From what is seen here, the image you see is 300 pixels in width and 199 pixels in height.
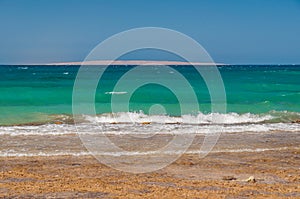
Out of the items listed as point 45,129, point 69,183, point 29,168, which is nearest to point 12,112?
point 45,129

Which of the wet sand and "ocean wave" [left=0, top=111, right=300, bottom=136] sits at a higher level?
the wet sand

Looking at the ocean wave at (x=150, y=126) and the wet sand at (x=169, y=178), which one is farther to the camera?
the ocean wave at (x=150, y=126)

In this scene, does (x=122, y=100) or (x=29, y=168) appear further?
(x=122, y=100)

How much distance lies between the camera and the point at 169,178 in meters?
9.75

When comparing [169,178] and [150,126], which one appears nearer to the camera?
[169,178]

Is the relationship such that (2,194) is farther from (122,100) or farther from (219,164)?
(122,100)

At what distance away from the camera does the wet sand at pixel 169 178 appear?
8.43 m

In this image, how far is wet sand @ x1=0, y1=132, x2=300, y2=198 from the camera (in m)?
8.43

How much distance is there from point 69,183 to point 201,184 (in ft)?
8.78

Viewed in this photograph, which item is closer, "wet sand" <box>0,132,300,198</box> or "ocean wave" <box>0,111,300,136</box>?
"wet sand" <box>0,132,300,198</box>

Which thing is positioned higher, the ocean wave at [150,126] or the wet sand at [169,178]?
the wet sand at [169,178]

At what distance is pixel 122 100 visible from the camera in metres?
35.4

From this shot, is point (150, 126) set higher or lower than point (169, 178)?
lower

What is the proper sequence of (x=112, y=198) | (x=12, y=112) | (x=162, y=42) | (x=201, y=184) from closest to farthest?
(x=112, y=198) < (x=201, y=184) < (x=162, y=42) < (x=12, y=112)
